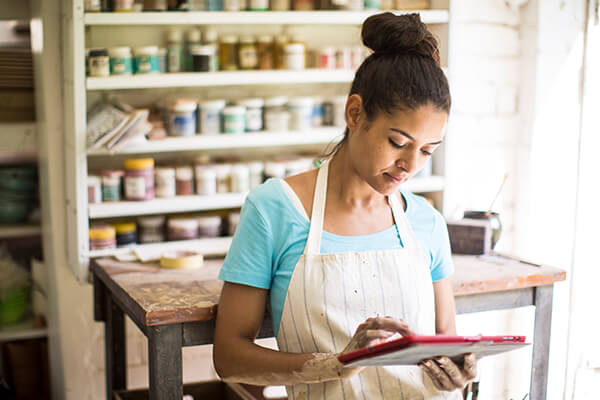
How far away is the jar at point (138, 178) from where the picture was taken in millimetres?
2391

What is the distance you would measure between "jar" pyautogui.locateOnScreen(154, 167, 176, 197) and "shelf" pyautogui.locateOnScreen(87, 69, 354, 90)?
289 mm

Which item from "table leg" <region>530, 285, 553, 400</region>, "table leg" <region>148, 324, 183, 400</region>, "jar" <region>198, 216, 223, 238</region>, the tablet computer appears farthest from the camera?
"jar" <region>198, 216, 223, 238</region>

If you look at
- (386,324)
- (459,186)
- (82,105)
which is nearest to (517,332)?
(459,186)

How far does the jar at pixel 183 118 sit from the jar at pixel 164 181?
130 mm

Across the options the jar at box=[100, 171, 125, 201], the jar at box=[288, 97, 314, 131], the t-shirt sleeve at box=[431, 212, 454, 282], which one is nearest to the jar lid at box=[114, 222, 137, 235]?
the jar at box=[100, 171, 125, 201]

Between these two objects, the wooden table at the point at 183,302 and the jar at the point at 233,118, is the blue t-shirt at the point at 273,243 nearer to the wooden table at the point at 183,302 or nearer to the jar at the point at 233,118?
the wooden table at the point at 183,302

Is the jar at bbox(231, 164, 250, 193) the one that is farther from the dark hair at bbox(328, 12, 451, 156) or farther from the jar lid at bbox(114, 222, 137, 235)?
the dark hair at bbox(328, 12, 451, 156)

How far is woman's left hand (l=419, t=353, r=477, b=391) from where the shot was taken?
1498 millimetres

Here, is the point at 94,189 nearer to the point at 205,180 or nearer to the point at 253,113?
the point at 205,180

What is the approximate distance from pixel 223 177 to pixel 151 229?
312 millimetres

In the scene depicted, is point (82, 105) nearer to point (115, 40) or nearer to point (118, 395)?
point (115, 40)

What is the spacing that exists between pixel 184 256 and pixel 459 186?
1166 mm

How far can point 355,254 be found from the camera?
5.40 feet

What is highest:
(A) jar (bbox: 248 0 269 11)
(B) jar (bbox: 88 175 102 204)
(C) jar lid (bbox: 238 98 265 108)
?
(A) jar (bbox: 248 0 269 11)
